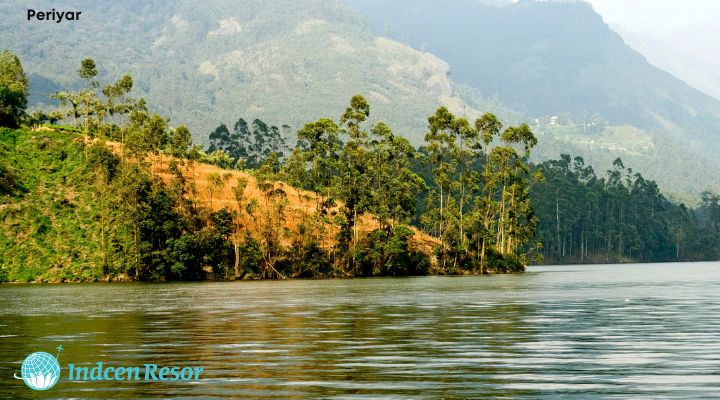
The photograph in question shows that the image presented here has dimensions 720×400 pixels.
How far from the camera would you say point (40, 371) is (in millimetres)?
29750

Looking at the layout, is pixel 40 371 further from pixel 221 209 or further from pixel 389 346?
pixel 221 209

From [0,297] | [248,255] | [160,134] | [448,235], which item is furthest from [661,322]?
[160,134]

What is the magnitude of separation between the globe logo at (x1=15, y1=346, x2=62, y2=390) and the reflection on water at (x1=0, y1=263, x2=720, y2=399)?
0.35 metres

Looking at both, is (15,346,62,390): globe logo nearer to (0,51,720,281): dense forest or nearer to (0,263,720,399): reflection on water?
(0,263,720,399): reflection on water

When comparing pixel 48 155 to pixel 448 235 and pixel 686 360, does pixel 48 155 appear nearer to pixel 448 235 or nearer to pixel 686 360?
pixel 448 235

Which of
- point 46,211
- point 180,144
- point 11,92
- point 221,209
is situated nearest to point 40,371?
point 221,209

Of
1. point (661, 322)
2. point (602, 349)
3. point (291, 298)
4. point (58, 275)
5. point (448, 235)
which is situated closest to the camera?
point (602, 349)

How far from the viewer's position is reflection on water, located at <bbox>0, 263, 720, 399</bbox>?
2611 cm

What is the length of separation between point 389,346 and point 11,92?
5981 inches

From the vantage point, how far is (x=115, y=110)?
Answer: 155 metres

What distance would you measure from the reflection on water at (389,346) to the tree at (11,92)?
351 ft

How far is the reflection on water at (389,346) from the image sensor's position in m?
26.1

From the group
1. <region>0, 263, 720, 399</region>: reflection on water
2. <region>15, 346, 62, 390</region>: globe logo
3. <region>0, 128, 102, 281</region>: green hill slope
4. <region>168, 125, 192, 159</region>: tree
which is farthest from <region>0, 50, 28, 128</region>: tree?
<region>15, 346, 62, 390</region>: globe logo

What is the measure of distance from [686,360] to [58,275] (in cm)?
10663
